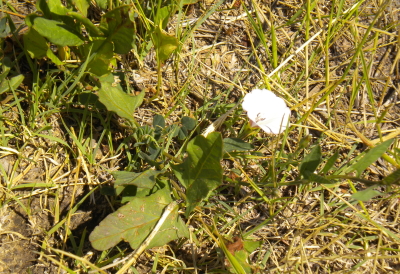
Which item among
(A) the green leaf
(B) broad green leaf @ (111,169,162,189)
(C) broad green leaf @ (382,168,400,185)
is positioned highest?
(C) broad green leaf @ (382,168,400,185)

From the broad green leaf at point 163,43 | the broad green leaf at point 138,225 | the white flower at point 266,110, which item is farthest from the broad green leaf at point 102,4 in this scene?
the broad green leaf at point 138,225

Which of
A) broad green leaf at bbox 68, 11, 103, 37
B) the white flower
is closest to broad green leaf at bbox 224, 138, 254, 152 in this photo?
the white flower

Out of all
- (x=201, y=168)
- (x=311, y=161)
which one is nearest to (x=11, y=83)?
(x=201, y=168)

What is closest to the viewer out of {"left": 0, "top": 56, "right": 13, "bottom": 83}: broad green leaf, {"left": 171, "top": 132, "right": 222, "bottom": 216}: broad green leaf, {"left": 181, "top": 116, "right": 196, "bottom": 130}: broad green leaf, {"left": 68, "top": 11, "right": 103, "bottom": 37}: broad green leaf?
{"left": 171, "top": 132, "right": 222, "bottom": 216}: broad green leaf

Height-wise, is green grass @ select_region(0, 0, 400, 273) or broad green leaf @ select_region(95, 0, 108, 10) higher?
broad green leaf @ select_region(95, 0, 108, 10)

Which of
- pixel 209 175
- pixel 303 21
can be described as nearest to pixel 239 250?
pixel 209 175

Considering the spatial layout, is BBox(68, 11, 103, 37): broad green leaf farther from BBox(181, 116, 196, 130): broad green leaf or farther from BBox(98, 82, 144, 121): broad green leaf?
BBox(181, 116, 196, 130): broad green leaf

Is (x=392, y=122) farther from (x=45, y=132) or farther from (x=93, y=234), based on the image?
(x=45, y=132)
